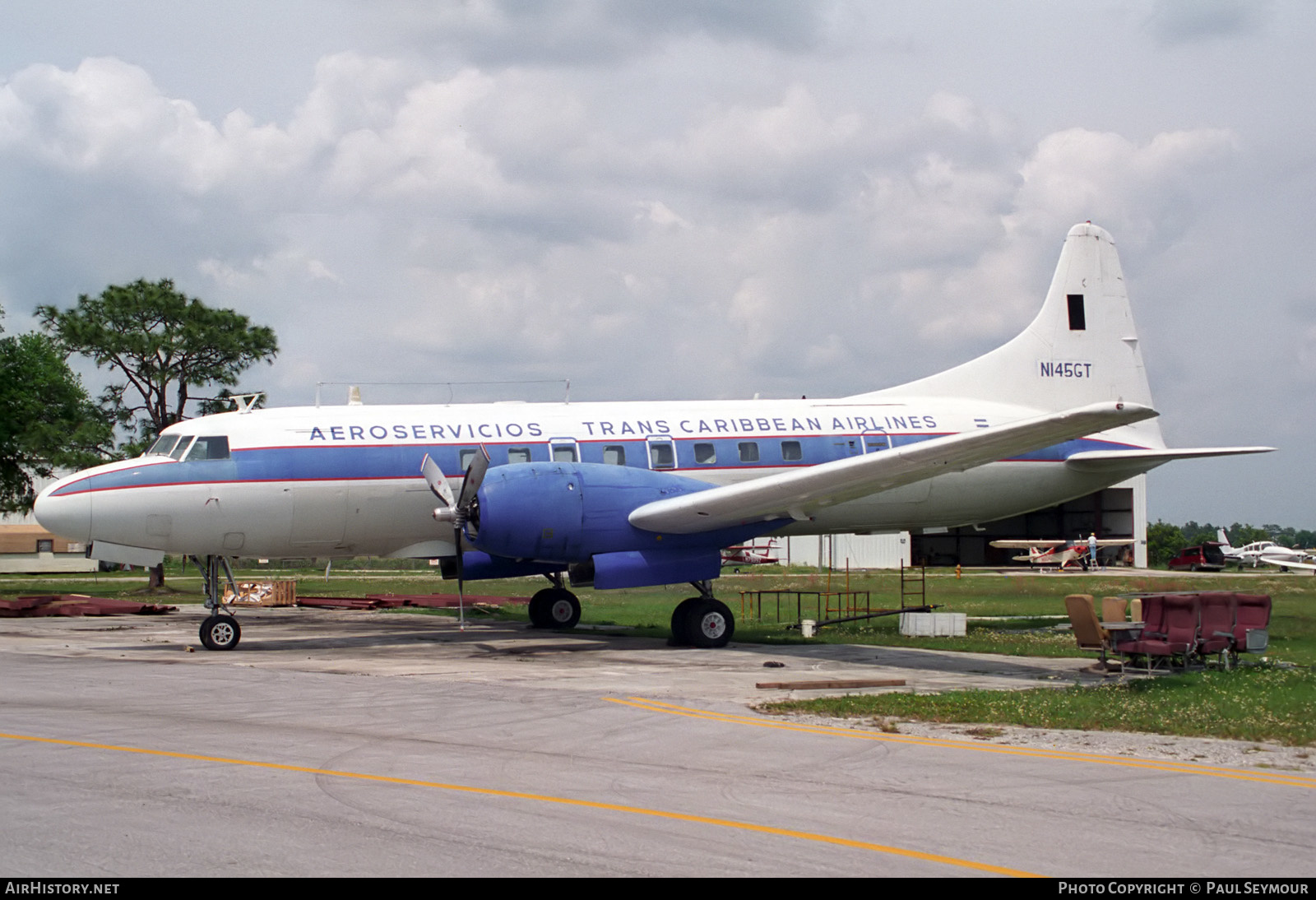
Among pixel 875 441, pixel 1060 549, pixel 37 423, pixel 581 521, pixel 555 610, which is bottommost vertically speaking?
pixel 555 610

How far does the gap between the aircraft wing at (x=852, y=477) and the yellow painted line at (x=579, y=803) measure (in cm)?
988

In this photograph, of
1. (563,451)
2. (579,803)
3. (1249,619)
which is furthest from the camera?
(563,451)

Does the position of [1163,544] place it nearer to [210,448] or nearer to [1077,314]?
[1077,314]

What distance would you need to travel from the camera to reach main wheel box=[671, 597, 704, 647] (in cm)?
2044

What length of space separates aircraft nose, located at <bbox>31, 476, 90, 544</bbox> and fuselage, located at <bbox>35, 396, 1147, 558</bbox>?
27 mm

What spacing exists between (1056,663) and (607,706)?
328 inches

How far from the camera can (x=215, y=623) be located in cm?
1992

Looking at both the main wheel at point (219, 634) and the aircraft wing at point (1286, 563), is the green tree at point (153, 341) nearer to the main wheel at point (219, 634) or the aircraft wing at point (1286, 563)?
the main wheel at point (219, 634)

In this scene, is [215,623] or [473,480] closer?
[473,480]

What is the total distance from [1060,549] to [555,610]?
47.2 meters

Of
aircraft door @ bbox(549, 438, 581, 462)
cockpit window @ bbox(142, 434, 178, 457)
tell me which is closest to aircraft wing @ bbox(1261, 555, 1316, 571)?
aircraft door @ bbox(549, 438, 581, 462)

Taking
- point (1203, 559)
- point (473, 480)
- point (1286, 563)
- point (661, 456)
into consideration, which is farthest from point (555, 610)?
point (1286, 563)

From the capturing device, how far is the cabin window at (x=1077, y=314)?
25.3m

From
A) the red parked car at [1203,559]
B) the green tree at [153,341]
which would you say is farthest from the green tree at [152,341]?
the red parked car at [1203,559]
